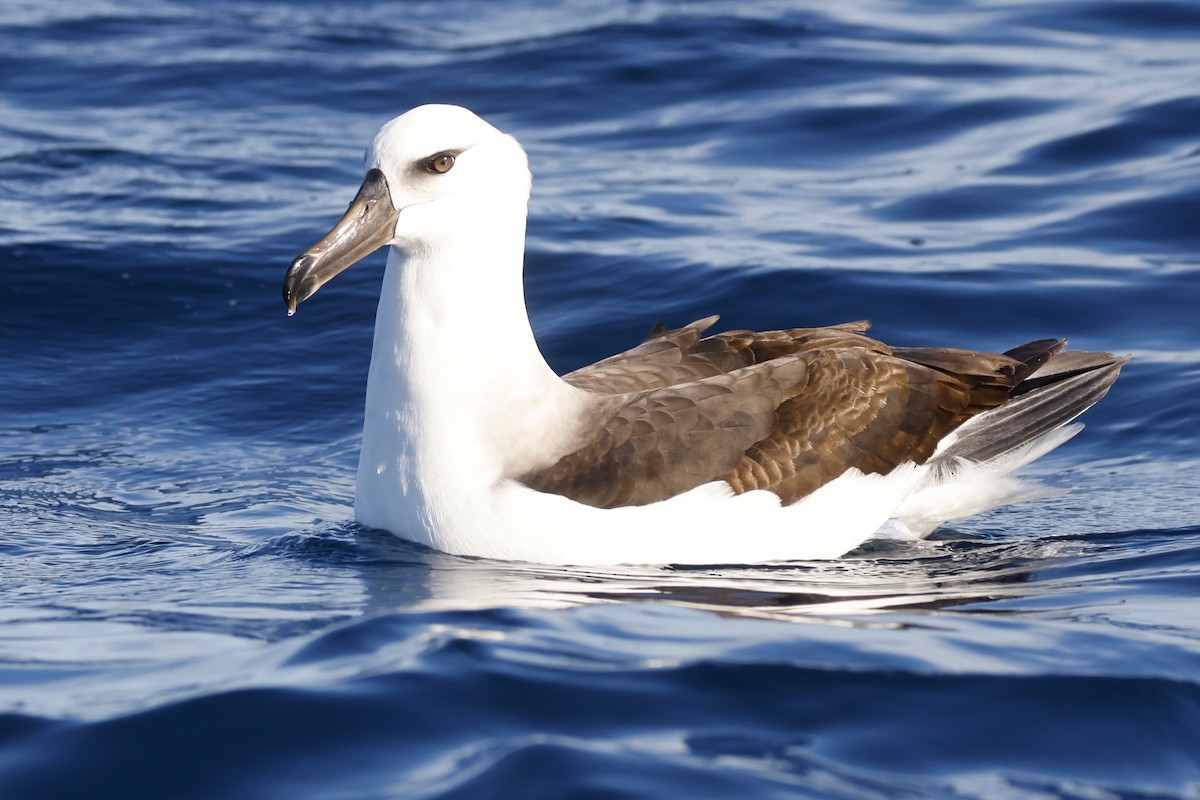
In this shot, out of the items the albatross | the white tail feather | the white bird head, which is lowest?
the white tail feather

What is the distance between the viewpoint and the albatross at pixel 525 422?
270 inches

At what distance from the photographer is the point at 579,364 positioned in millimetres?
11078

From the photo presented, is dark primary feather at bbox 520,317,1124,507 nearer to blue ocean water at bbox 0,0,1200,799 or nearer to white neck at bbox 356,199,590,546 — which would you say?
white neck at bbox 356,199,590,546

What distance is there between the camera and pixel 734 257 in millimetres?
12180

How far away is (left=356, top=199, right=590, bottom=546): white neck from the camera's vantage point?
6.93 m

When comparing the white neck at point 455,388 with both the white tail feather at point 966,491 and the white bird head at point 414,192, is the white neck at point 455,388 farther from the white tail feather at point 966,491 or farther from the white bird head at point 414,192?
the white tail feather at point 966,491

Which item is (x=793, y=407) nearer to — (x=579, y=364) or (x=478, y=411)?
(x=478, y=411)

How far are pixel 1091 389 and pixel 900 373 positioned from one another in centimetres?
109

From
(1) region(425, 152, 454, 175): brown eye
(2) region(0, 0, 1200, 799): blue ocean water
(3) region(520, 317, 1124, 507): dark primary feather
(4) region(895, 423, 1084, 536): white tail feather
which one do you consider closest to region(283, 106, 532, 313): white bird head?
(1) region(425, 152, 454, 175): brown eye

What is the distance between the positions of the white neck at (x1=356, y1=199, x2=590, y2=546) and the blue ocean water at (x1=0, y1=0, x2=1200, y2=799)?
0.30 m

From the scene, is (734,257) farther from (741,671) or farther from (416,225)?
(741,671)

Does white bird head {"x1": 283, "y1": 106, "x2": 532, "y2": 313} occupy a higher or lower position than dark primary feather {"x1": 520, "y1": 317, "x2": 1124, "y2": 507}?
higher

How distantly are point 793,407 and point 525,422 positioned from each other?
1.15 m

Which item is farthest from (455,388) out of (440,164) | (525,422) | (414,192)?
(440,164)
